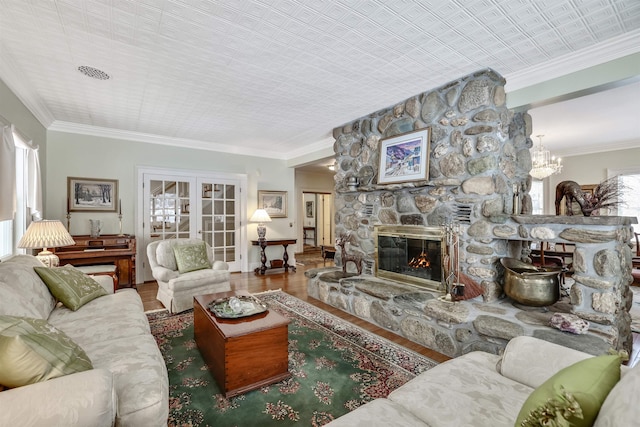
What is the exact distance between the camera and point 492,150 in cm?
280

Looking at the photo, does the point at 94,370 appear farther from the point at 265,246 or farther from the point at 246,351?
the point at 265,246

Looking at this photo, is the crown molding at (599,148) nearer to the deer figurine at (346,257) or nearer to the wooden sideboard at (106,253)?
the deer figurine at (346,257)

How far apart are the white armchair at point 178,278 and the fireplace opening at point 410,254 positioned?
6.61 ft

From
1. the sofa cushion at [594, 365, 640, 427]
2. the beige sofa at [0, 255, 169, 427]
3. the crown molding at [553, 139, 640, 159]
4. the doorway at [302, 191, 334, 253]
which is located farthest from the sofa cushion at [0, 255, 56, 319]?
the crown molding at [553, 139, 640, 159]

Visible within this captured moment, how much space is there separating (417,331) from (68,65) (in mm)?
3923

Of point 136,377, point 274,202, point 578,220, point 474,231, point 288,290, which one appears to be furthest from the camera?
point 274,202

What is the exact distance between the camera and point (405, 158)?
3.51 meters

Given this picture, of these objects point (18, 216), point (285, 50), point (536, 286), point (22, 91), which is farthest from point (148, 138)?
point (536, 286)

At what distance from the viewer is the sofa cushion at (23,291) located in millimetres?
1652

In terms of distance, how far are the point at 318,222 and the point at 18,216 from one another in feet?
23.9

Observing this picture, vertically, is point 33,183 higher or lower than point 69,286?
higher

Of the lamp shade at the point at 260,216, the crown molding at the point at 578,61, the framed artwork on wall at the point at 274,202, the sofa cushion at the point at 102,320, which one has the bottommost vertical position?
the sofa cushion at the point at 102,320

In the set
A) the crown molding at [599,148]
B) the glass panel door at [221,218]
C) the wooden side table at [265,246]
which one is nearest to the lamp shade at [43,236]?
the glass panel door at [221,218]

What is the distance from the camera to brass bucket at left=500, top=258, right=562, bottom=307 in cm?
247
